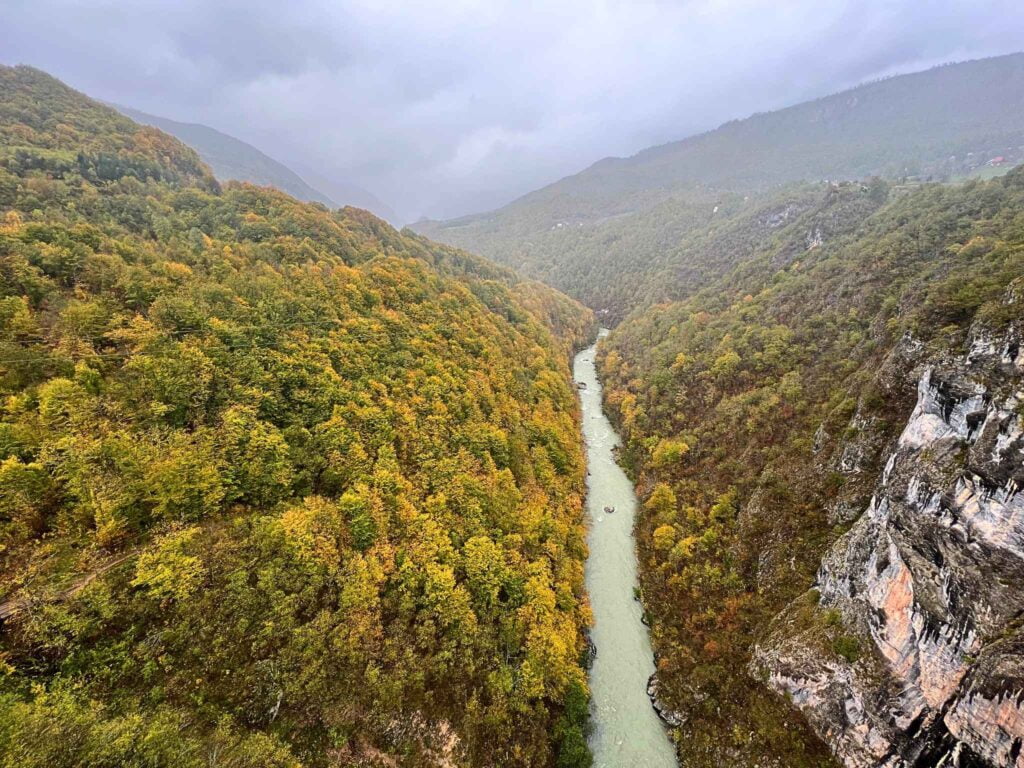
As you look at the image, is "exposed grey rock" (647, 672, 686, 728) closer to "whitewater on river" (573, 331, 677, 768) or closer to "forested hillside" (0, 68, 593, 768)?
"whitewater on river" (573, 331, 677, 768)

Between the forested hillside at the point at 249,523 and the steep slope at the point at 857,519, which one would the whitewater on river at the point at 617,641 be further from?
the forested hillside at the point at 249,523

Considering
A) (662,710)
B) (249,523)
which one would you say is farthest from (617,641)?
(249,523)

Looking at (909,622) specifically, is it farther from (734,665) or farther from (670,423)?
(670,423)

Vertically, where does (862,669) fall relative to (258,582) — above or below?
below

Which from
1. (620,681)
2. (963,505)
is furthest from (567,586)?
(963,505)

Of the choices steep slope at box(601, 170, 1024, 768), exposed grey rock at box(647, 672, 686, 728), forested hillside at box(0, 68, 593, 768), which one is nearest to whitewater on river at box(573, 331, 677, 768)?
exposed grey rock at box(647, 672, 686, 728)
